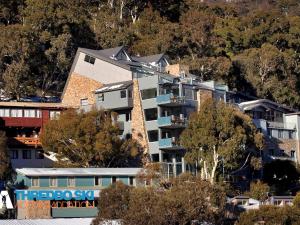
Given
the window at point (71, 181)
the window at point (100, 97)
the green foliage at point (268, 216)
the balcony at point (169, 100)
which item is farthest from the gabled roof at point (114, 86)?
Answer: the green foliage at point (268, 216)

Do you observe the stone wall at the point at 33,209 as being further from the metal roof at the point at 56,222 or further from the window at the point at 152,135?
the window at the point at 152,135

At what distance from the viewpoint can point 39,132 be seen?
81938 millimetres

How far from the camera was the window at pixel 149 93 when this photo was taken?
264 feet

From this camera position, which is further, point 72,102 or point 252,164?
point 72,102

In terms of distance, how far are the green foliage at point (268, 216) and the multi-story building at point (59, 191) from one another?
8.84 meters

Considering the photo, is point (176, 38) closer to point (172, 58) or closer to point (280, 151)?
point (172, 58)

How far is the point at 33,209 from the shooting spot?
6650 centimetres

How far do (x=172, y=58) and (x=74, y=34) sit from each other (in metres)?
14.3

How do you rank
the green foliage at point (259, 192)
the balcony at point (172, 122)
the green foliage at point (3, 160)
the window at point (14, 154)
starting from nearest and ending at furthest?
the green foliage at point (3, 160), the green foliage at point (259, 192), the balcony at point (172, 122), the window at point (14, 154)

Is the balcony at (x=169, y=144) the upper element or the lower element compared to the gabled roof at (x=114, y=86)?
lower

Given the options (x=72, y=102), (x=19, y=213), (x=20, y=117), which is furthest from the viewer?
(x=72, y=102)

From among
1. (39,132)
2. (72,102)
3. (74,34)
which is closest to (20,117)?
(39,132)

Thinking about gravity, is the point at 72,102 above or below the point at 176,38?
below

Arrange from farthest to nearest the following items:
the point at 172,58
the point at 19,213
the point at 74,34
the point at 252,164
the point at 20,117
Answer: the point at 172,58, the point at 74,34, the point at 20,117, the point at 252,164, the point at 19,213
